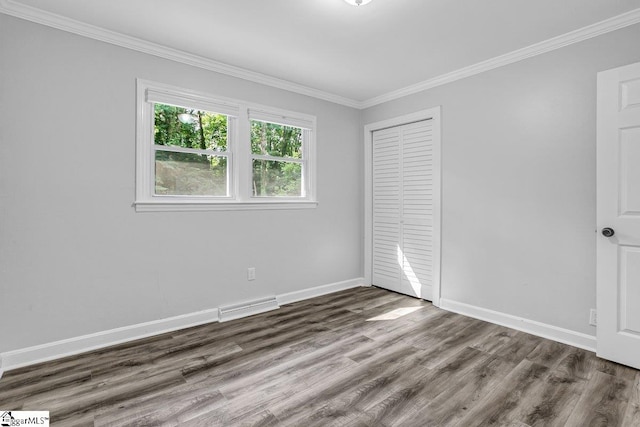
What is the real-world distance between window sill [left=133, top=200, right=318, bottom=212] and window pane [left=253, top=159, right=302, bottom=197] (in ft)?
0.44

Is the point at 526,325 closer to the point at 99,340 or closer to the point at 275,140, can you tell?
the point at 275,140

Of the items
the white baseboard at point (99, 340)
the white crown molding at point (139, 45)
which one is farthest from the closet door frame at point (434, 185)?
the white baseboard at point (99, 340)

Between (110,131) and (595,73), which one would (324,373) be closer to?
(110,131)

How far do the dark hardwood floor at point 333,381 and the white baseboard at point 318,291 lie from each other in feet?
2.39

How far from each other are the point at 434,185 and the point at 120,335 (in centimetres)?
342

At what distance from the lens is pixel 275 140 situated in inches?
150

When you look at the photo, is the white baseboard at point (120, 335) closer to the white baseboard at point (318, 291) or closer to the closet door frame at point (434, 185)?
the white baseboard at point (318, 291)

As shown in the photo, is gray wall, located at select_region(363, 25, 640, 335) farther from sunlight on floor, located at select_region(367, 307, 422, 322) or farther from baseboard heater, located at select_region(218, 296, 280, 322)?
baseboard heater, located at select_region(218, 296, 280, 322)

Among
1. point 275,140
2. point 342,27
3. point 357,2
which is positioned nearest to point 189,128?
point 275,140

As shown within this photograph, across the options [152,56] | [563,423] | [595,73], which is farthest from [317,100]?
[563,423]

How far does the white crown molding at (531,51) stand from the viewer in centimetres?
244

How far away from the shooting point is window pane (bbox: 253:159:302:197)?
368 centimetres

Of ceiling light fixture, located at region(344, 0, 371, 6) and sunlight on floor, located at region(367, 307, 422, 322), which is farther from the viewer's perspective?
sunlight on floor, located at region(367, 307, 422, 322)

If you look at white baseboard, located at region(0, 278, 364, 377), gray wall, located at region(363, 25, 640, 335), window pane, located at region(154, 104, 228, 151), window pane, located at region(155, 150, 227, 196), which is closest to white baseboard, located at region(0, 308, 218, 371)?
white baseboard, located at region(0, 278, 364, 377)
